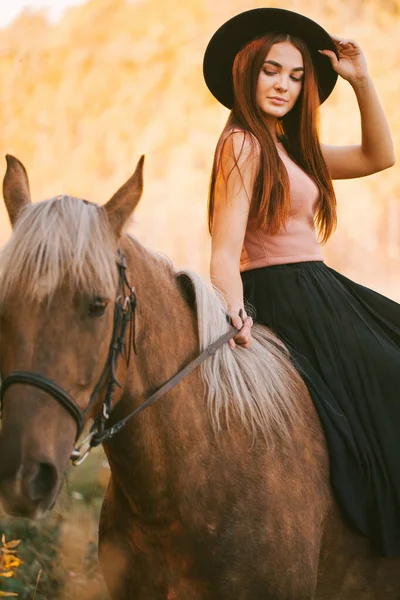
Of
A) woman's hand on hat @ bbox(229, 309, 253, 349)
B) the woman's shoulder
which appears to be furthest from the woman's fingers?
the woman's shoulder

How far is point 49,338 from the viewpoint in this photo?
2.32m

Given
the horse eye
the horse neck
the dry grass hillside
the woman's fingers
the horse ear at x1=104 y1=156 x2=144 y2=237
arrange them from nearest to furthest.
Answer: the horse eye → the horse ear at x1=104 y1=156 x2=144 y2=237 → the horse neck → the woman's fingers → the dry grass hillside

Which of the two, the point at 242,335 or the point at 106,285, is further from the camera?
the point at 242,335

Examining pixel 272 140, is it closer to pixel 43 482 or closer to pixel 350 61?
pixel 350 61

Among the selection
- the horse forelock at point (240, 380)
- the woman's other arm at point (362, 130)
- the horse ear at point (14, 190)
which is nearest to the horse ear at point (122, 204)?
the horse ear at point (14, 190)

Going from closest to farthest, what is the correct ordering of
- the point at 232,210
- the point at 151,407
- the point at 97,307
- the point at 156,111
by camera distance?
the point at 97,307 < the point at 151,407 < the point at 232,210 < the point at 156,111

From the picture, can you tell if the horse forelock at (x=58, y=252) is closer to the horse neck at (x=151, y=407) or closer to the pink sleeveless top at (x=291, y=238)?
the horse neck at (x=151, y=407)

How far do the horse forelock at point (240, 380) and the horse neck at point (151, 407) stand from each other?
0.08m

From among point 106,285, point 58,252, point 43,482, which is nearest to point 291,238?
point 106,285

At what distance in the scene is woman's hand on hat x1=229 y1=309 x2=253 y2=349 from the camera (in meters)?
3.05

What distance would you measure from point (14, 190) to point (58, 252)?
38cm

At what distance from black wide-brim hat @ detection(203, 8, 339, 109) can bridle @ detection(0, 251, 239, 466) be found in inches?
56.5

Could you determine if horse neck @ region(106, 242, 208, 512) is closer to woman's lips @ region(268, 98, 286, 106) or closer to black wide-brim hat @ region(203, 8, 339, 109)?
woman's lips @ region(268, 98, 286, 106)

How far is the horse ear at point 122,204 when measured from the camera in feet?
8.35
